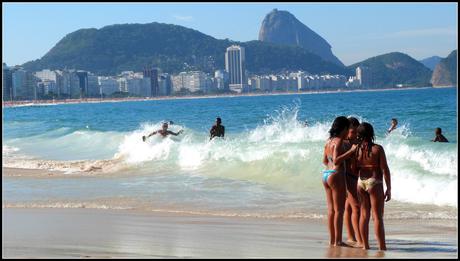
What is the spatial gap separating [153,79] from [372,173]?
190 meters

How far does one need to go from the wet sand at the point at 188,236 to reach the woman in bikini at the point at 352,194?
284 millimetres

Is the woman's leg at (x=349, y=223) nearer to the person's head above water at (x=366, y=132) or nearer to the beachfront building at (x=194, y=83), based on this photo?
the person's head above water at (x=366, y=132)

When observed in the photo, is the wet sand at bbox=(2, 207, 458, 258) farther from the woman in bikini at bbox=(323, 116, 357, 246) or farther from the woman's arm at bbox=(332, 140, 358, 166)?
the woman's arm at bbox=(332, 140, 358, 166)

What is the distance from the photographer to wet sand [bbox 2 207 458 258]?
750cm

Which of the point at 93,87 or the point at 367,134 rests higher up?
the point at 367,134

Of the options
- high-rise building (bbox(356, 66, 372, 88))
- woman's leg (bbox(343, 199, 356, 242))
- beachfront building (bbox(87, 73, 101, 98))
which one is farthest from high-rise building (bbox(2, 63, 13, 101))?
woman's leg (bbox(343, 199, 356, 242))

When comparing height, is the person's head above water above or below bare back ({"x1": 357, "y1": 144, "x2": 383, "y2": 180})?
above

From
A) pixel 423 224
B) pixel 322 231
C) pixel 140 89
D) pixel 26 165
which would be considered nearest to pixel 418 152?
pixel 423 224

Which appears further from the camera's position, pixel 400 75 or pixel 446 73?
pixel 400 75

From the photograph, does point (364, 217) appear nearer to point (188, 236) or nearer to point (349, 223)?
point (349, 223)

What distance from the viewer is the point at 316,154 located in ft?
56.2

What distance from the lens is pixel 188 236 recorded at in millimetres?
8766

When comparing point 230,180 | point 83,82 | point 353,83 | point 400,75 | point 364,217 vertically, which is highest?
point 83,82

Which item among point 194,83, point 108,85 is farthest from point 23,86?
point 194,83
